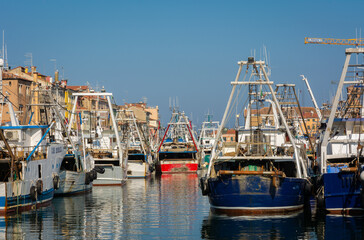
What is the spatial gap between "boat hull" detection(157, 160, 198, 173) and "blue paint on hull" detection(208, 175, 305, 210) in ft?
141

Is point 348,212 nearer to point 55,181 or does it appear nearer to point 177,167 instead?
point 55,181

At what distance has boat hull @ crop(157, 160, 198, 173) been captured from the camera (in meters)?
74.8

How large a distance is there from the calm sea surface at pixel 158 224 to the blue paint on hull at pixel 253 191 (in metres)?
0.81

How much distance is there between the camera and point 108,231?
28.7 metres

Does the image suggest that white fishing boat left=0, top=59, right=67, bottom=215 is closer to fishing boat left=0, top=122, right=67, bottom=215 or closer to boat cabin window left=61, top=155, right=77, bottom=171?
fishing boat left=0, top=122, right=67, bottom=215

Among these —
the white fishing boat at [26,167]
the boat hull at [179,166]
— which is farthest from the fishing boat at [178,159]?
the white fishing boat at [26,167]

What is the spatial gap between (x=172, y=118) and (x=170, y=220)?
52.1 metres

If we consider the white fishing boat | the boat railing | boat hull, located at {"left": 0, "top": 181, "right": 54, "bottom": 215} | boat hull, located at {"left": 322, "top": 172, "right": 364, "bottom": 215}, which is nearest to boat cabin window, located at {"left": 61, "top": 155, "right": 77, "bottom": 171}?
the white fishing boat

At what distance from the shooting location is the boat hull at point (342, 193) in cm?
3023

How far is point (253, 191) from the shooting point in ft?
100

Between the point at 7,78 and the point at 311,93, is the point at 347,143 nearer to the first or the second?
the point at 311,93

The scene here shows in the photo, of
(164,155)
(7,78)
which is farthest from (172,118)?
(7,78)

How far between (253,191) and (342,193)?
451 cm

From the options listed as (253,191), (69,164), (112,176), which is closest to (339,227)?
(253,191)
